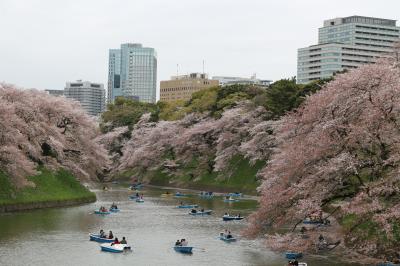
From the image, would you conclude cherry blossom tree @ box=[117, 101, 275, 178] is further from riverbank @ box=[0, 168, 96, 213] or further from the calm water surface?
riverbank @ box=[0, 168, 96, 213]

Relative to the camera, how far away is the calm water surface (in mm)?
36188

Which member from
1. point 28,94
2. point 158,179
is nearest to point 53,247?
point 28,94

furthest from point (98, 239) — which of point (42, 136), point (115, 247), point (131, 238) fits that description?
point (42, 136)

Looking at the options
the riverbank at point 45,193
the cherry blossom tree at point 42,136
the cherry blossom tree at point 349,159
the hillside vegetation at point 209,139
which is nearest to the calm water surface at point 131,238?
the riverbank at point 45,193

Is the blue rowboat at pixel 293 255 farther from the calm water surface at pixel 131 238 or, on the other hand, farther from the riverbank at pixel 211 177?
the riverbank at pixel 211 177

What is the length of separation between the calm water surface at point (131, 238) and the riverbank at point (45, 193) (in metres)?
1.65

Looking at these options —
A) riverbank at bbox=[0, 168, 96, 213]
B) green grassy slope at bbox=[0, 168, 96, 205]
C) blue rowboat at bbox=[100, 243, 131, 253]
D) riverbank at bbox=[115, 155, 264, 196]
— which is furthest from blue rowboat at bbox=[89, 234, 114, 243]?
riverbank at bbox=[115, 155, 264, 196]

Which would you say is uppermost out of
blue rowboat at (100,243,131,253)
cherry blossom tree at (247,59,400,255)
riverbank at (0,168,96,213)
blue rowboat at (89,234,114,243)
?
cherry blossom tree at (247,59,400,255)

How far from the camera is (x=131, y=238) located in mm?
44781

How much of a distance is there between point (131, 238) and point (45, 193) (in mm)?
20445

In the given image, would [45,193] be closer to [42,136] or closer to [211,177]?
[42,136]

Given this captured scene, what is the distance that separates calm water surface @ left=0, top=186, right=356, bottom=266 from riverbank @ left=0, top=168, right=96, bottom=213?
1649mm

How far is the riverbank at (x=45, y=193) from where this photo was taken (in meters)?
56.7

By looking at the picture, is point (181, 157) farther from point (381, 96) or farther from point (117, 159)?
point (381, 96)
